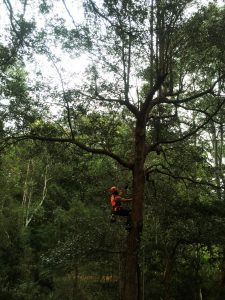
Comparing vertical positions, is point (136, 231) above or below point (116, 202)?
below

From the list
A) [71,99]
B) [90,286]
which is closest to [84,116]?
[71,99]

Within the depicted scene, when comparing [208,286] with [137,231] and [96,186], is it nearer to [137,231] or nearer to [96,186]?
[96,186]

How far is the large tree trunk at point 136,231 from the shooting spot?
791 centimetres

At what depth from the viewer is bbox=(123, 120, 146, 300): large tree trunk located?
791 centimetres

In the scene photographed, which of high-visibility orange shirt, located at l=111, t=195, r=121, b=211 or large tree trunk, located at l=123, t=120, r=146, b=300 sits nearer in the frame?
large tree trunk, located at l=123, t=120, r=146, b=300

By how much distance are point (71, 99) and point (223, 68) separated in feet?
11.2

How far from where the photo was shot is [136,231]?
317 inches

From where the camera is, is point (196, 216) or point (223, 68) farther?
point (196, 216)

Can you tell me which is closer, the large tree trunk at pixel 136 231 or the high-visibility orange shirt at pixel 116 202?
the large tree trunk at pixel 136 231

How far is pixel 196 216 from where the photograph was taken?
10422mm

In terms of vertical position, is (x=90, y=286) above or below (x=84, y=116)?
below

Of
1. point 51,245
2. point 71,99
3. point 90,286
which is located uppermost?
point 71,99

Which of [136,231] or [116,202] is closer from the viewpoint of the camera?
[136,231]

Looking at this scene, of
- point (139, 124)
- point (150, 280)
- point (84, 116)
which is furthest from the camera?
point (150, 280)
